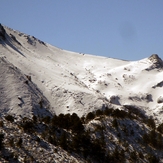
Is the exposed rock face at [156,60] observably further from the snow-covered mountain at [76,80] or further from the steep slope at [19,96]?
the steep slope at [19,96]

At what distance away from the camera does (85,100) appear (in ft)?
146

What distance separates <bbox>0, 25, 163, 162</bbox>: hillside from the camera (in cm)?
2557

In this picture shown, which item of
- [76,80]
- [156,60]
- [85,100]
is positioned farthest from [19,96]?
[156,60]

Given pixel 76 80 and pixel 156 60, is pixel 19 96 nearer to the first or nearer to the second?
pixel 76 80

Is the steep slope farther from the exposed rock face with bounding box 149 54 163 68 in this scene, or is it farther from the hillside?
the exposed rock face with bounding box 149 54 163 68

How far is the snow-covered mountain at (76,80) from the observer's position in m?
41.1

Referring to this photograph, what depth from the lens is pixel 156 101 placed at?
5650 cm

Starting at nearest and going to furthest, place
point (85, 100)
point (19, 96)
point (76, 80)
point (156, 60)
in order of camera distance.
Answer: point (19, 96), point (85, 100), point (76, 80), point (156, 60)

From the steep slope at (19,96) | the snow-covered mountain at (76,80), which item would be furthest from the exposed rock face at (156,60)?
the steep slope at (19,96)

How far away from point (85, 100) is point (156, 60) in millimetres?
33555

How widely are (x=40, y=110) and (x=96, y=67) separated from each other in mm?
38836

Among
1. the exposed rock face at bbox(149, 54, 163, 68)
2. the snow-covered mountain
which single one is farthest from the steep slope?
the exposed rock face at bbox(149, 54, 163, 68)

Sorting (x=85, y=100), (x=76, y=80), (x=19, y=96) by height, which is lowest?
(x=19, y=96)

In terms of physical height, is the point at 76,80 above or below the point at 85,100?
above
